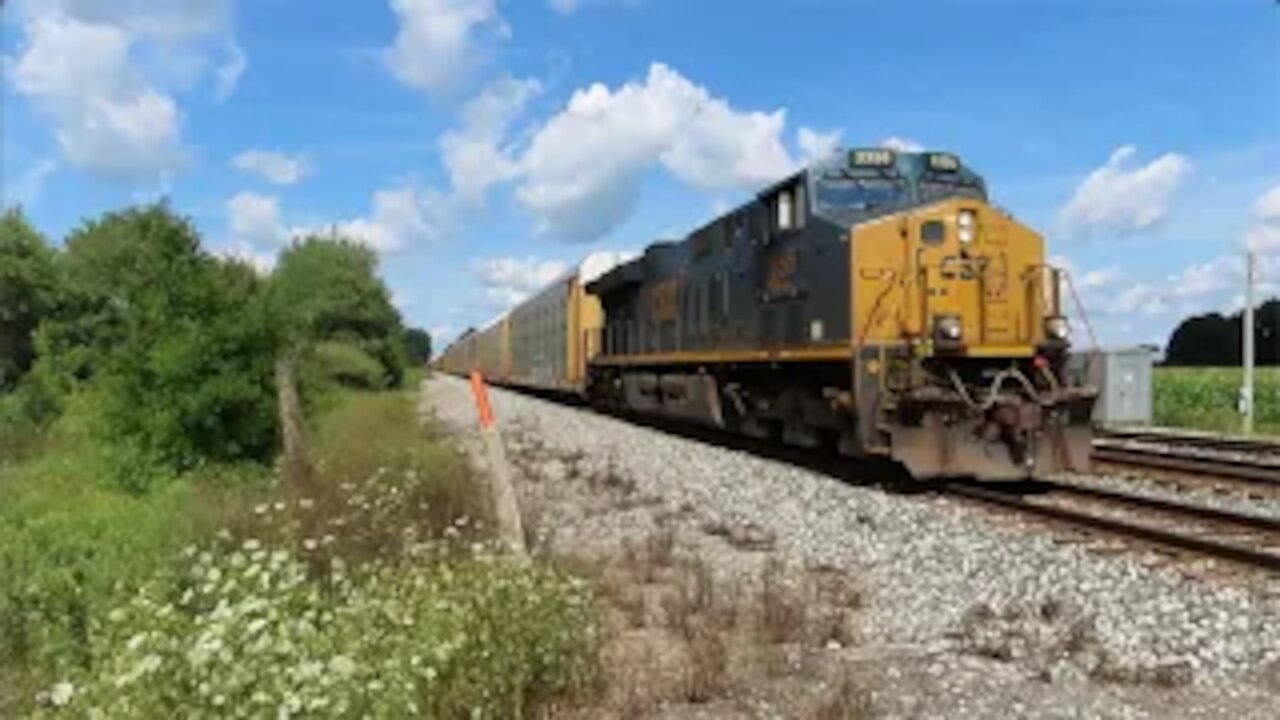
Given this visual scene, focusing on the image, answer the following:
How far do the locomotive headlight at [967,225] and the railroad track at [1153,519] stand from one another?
256 centimetres

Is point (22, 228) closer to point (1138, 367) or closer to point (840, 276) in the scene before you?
point (1138, 367)

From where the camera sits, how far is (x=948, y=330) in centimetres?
1288

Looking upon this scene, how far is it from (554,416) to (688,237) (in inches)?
334

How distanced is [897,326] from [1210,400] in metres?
21.9

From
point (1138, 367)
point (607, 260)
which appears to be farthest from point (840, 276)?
point (607, 260)

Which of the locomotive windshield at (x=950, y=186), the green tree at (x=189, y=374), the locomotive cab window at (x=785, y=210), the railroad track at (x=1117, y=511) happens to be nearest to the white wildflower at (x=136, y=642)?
the railroad track at (x=1117, y=511)

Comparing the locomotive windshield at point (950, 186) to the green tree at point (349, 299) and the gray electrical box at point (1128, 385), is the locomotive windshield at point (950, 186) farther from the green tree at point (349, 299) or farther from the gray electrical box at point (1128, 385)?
the green tree at point (349, 299)

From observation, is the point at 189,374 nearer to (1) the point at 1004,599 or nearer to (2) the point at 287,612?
(1) the point at 1004,599

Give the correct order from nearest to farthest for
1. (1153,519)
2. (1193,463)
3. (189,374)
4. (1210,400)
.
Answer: (1153,519) → (189,374) → (1193,463) → (1210,400)

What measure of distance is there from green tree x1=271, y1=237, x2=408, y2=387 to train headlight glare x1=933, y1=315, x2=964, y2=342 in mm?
41579

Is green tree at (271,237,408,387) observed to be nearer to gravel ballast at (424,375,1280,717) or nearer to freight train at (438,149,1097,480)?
freight train at (438,149,1097,480)

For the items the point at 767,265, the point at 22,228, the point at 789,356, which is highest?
the point at 22,228

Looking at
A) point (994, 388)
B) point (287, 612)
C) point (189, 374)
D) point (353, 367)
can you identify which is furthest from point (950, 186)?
point (353, 367)

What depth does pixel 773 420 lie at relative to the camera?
663 inches
